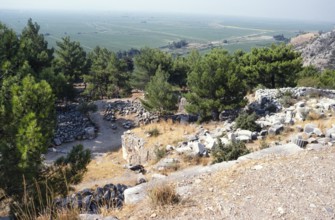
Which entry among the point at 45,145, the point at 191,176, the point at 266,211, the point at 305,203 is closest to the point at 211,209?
the point at 266,211

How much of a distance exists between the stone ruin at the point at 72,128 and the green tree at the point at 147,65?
8249 millimetres

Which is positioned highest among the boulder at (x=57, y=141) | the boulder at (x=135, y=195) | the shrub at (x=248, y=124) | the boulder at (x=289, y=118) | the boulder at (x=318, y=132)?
the boulder at (x=318, y=132)

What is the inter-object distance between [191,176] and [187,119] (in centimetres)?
1278

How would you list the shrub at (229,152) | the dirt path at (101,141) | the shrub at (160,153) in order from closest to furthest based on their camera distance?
the shrub at (229,152)
the shrub at (160,153)
the dirt path at (101,141)

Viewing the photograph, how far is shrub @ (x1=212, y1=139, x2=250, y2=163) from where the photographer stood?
986 centimetres

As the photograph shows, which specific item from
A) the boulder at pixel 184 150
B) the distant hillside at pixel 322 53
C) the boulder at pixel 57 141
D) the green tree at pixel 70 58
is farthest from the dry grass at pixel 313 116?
the distant hillside at pixel 322 53

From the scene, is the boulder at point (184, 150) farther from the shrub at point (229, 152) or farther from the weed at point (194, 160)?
the shrub at point (229, 152)

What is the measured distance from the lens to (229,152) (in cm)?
1019


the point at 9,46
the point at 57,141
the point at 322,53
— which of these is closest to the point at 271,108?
the point at 9,46

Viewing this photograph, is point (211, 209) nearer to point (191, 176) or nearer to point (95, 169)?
point (191, 176)

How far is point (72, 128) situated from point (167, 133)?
456 inches

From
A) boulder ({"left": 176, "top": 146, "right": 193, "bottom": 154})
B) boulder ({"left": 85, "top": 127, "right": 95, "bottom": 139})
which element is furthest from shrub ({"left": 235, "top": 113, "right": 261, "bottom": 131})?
boulder ({"left": 85, "top": 127, "right": 95, "bottom": 139})

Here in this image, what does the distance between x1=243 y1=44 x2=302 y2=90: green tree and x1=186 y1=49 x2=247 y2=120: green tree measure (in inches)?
238

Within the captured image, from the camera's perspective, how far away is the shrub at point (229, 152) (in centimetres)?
986
